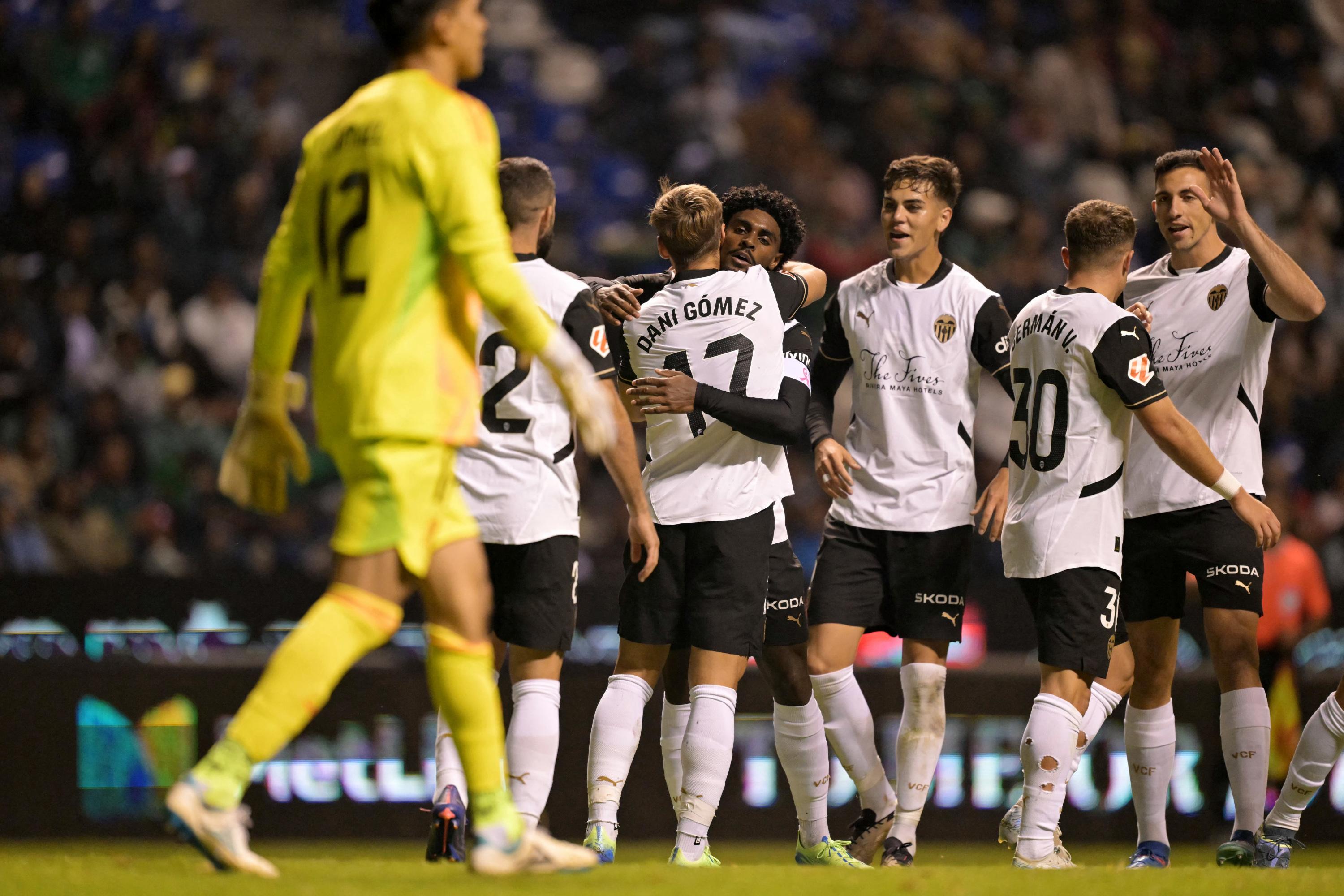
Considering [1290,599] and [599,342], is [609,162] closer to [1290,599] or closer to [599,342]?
[1290,599]

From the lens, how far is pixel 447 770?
207 inches

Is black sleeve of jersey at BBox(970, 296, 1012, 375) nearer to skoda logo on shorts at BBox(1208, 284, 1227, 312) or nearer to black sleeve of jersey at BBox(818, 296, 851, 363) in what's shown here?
black sleeve of jersey at BBox(818, 296, 851, 363)

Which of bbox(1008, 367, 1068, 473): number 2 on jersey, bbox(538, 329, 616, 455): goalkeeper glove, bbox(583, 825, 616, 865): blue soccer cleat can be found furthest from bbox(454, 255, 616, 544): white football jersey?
bbox(1008, 367, 1068, 473): number 2 on jersey

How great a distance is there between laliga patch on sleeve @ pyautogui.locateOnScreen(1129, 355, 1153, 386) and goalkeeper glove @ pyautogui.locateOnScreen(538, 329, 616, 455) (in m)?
2.37

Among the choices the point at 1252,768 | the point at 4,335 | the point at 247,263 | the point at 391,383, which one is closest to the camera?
the point at 391,383

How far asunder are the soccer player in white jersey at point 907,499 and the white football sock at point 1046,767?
1.74 feet

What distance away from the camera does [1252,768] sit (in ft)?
18.8

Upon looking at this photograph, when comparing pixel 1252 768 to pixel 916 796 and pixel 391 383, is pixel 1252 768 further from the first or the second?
pixel 391 383

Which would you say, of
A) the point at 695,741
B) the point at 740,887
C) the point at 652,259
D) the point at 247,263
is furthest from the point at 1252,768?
the point at 247,263

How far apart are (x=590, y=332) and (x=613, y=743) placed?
1.48 m

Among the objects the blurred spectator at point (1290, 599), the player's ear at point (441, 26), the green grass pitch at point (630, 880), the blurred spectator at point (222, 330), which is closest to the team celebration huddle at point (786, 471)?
the player's ear at point (441, 26)

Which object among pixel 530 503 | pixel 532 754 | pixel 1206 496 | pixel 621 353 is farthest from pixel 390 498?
pixel 1206 496

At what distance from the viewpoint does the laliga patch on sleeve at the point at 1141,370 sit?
208 inches

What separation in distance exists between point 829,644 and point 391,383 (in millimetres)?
2733
